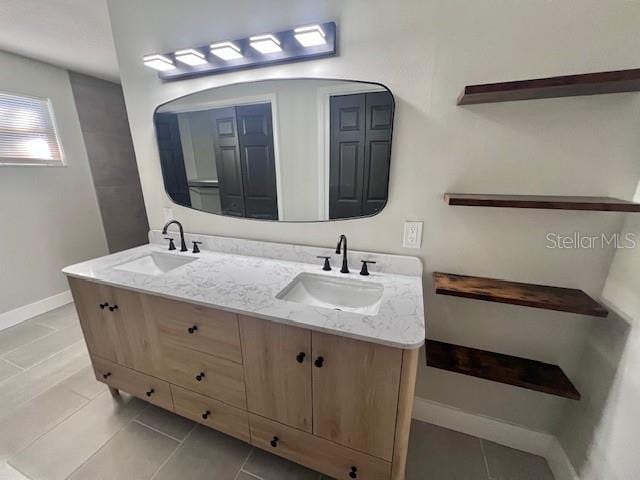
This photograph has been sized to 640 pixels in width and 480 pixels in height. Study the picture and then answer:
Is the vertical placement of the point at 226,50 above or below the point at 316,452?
above

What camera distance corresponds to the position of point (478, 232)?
123cm

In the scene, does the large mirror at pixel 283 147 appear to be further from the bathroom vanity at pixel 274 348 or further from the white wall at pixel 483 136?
the bathroom vanity at pixel 274 348

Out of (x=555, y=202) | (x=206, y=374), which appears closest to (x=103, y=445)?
(x=206, y=374)

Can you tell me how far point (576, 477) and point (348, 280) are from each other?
129 centimetres

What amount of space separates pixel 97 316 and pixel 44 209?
197 centimetres

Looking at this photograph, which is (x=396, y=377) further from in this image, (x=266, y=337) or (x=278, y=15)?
(x=278, y=15)

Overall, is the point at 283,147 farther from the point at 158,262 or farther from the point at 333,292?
the point at 158,262

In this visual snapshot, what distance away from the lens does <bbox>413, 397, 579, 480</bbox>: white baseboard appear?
1.25m

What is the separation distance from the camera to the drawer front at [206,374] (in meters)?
1.18

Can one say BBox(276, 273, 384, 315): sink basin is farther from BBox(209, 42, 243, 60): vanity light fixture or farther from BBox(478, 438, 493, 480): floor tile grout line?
BBox(209, 42, 243, 60): vanity light fixture

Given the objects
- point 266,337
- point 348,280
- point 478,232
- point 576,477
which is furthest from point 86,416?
point 576,477

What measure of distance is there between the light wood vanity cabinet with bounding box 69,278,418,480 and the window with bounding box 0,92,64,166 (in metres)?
1.89

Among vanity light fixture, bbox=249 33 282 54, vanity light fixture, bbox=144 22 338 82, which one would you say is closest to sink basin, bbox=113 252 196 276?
vanity light fixture, bbox=144 22 338 82

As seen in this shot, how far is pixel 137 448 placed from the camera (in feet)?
4.54
